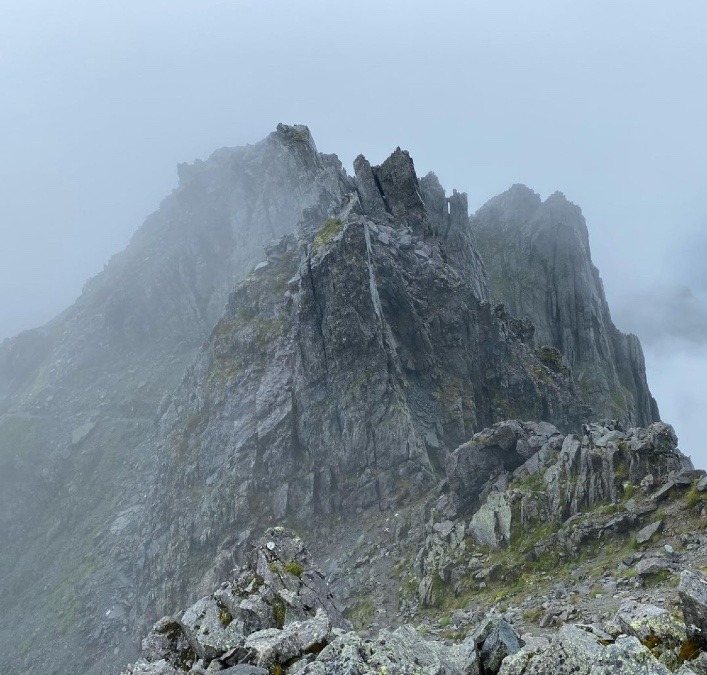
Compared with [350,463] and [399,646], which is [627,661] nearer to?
[399,646]

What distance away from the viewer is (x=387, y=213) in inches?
3871

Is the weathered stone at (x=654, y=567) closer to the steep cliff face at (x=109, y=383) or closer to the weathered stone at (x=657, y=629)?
the weathered stone at (x=657, y=629)

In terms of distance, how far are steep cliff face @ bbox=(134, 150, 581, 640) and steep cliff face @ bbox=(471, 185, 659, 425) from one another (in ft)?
128

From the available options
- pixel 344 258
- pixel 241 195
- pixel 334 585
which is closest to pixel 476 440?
pixel 334 585

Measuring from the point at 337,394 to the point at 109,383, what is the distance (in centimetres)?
9436

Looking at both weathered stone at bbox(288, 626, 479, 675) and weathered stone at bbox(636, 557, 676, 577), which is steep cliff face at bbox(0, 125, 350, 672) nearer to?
weathered stone at bbox(636, 557, 676, 577)

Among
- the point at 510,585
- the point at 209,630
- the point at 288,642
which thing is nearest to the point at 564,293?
the point at 510,585

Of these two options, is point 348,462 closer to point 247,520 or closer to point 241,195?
point 247,520

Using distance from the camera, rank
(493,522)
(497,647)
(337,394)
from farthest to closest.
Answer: (337,394) → (493,522) → (497,647)

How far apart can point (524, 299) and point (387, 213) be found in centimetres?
6467

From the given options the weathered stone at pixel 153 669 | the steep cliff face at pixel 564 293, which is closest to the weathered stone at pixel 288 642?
the weathered stone at pixel 153 669

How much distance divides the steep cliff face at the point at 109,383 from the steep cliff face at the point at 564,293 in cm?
6128

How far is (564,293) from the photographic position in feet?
476

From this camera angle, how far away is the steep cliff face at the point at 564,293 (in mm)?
129250
